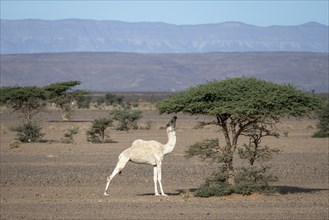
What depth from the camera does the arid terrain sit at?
60.2ft

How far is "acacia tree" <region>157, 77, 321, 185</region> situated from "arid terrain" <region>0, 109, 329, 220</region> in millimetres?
2055

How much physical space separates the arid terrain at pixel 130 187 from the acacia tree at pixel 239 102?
2055mm

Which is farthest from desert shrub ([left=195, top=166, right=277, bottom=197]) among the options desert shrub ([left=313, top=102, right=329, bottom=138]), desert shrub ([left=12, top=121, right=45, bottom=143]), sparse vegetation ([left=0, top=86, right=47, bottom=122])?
sparse vegetation ([left=0, top=86, right=47, bottom=122])

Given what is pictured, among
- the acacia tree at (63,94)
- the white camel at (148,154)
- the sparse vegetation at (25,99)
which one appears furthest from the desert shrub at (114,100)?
the white camel at (148,154)

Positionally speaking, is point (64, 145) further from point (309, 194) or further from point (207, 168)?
point (309, 194)

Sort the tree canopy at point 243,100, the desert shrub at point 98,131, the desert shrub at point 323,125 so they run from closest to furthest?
the tree canopy at point 243,100
the desert shrub at point 98,131
the desert shrub at point 323,125

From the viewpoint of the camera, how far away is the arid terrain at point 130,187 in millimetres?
18344

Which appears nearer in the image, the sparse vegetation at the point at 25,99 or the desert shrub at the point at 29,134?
the desert shrub at the point at 29,134

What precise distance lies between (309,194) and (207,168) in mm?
8557

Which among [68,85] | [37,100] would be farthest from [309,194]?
[68,85]

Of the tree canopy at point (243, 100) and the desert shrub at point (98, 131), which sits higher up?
the tree canopy at point (243, 100)

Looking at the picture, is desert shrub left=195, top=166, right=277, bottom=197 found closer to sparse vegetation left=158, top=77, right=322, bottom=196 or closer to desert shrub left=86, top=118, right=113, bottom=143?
sparse vegetation left=158, top=77, right=322, bottom=196

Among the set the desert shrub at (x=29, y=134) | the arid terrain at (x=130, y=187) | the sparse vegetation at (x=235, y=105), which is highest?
the sparse vegetation at (x=235, y=105)

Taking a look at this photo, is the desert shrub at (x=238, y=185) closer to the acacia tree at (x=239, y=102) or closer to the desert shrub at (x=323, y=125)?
the acacia tree at (x=239, y=102)
